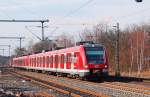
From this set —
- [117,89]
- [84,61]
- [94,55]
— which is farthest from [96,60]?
[117,89]

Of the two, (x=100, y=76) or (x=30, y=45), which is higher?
(x=30, y=45)

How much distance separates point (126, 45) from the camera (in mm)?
101250

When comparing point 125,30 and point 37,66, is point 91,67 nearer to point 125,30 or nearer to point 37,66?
point 37,66

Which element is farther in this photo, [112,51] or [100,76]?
[112,51]

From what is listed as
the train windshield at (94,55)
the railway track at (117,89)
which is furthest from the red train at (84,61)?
the railway track at (117,89)

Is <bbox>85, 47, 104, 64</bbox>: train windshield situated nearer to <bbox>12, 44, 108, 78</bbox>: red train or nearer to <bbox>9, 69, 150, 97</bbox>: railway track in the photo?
<bbox>12, 44, 108, 78</bbox>: red train

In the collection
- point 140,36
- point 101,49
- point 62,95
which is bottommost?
point 62,95

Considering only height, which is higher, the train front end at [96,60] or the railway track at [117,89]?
the train front end at [96,60]

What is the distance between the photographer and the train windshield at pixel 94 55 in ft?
113

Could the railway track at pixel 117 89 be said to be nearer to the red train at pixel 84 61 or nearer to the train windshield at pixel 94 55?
the red train at pixel 84 61

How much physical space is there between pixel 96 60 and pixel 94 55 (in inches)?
18.9

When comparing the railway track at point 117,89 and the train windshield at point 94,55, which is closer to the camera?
the railway track at point 117,89

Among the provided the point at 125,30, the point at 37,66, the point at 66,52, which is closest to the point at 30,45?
the point at 125,30

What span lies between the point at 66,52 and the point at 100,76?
297 inches
